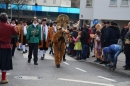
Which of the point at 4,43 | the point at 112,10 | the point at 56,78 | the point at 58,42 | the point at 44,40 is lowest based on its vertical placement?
the point at 56,78

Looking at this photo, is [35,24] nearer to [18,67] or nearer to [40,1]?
[18,67]

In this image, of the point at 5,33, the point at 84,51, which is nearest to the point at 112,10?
the point at 84,51

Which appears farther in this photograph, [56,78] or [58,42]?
[58,42]

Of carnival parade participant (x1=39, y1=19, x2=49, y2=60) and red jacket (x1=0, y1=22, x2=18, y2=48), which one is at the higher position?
red jacket (x1=0, y1=22, x2=18, y2=48)

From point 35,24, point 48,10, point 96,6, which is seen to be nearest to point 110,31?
point 35,24

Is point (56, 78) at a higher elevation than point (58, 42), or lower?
lower

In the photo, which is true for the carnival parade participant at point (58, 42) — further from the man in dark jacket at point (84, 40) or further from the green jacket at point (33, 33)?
the man in dark jacket at point (84, 40)

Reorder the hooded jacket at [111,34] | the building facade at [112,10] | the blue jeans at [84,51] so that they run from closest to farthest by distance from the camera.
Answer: the hooded jacket at [111,34] → the blue jeans at [84,51] → the building facade at [112,10]

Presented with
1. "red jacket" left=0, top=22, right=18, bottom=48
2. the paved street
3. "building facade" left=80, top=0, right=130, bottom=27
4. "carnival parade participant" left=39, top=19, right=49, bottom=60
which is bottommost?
the paved street

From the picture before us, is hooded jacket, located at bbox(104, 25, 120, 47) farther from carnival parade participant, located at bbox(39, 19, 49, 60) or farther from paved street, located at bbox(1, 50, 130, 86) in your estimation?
carnival parade participant, located at bbox(39, 19, 49, 60)

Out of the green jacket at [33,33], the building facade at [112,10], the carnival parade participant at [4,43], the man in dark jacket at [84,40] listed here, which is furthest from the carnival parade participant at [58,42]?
the building facade at [112,10]

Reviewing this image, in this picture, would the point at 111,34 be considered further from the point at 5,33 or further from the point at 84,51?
the point at 5,33

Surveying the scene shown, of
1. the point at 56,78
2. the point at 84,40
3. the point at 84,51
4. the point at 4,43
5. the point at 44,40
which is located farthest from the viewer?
the point at 84,51

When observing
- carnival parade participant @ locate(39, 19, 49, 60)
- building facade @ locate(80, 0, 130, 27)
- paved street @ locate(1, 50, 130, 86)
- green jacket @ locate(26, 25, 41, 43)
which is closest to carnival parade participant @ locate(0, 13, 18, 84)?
paved street @ locate(1, 50, 130, 86)
